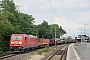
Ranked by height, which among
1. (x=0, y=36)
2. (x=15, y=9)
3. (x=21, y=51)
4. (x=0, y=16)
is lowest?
(x=21, y=51)

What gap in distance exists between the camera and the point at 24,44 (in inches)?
1489

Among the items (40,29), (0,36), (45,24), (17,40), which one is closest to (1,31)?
(0,36)

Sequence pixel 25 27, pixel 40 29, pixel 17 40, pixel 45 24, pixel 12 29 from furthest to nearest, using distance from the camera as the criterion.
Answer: pixel 45 24
pixel 40 29
pixel 25 27
pixel 12 29
pixel 17 40

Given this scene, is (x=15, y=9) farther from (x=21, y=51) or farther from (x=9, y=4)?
(x=21, y=51)

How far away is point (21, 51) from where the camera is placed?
126ft

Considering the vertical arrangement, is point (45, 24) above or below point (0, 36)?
above

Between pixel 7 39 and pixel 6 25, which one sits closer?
pixel 6 25

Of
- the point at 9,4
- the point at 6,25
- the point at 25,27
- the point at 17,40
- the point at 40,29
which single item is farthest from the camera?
the point at 40,29

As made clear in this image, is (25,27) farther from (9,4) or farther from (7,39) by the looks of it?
(7,39)

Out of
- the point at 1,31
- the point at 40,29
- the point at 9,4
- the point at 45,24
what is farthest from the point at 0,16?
the point at 45,24

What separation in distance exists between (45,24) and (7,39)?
328 feet

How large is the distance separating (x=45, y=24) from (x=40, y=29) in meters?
28.5

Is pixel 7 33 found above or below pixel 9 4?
below

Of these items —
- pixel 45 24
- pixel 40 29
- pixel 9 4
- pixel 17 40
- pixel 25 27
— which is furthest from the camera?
pixel 45 24
